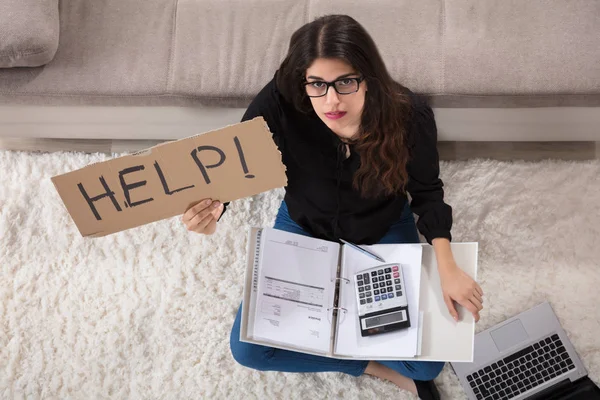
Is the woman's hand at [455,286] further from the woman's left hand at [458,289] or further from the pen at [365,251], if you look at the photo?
the pen at [365,251]

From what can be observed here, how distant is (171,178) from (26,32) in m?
0.76

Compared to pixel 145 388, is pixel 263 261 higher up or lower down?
higher up

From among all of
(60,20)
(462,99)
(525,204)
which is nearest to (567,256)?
(525,204)

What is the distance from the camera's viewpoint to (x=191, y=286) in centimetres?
187

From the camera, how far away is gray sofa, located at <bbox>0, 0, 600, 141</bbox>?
1545 millimetres

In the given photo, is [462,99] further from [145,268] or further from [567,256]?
[145,268]

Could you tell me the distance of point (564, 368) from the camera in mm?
1659

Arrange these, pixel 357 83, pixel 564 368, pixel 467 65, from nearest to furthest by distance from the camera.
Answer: pixel 357 83, pixel 467 65, pixel 564 368

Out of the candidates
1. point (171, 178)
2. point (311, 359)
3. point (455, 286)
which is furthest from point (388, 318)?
point (171, 178)

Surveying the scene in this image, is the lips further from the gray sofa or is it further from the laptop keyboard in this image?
the laptop keyboard

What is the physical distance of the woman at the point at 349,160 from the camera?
1.16 m

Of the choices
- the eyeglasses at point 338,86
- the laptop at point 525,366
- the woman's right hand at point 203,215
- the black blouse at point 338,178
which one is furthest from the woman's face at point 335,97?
the laptop at point 525,366

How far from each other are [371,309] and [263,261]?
29cm

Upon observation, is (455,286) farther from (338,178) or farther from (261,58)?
(261,58)
